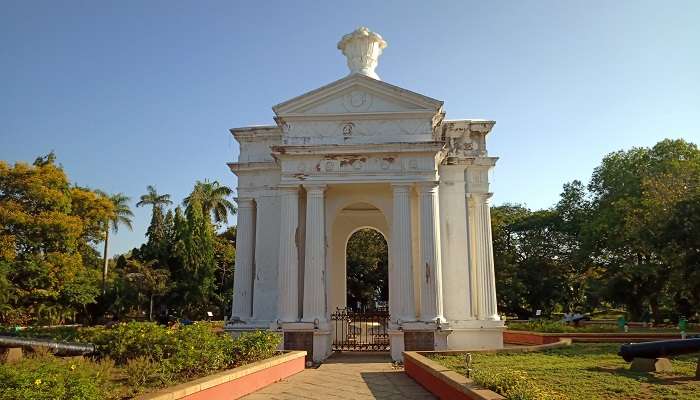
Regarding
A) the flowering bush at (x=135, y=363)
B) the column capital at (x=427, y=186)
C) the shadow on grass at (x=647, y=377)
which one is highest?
the column capital at (x=427, y=186)

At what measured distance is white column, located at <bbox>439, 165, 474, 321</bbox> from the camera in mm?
18969

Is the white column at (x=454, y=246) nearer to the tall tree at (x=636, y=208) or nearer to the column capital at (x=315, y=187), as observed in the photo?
the column capital at (x=315, y=187)

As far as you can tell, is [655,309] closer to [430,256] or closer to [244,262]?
[430,256]

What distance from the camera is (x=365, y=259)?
144 ft

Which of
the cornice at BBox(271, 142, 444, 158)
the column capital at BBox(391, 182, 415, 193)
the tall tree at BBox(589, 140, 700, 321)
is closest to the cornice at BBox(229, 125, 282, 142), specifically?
the cornice at BBox(271, 142, 444, 158)

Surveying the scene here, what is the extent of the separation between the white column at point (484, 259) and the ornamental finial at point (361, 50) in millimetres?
6229

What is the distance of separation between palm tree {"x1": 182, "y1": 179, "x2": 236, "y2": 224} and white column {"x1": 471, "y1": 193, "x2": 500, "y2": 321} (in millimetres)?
29840

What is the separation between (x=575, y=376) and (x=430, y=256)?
771 cm

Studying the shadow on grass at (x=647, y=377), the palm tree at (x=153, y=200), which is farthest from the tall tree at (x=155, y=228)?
the shadow on grass at (x=647, y=377)

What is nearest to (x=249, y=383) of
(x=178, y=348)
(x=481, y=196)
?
(x=178, y=348)

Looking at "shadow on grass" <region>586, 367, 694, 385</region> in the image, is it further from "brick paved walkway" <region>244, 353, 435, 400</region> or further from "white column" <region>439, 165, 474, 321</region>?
"white column" <region>439, 165, 474, 321</region>

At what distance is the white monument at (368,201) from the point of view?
17000mm

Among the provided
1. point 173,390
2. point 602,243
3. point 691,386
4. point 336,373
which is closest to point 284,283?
point 336,373

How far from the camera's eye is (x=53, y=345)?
11023 mm
